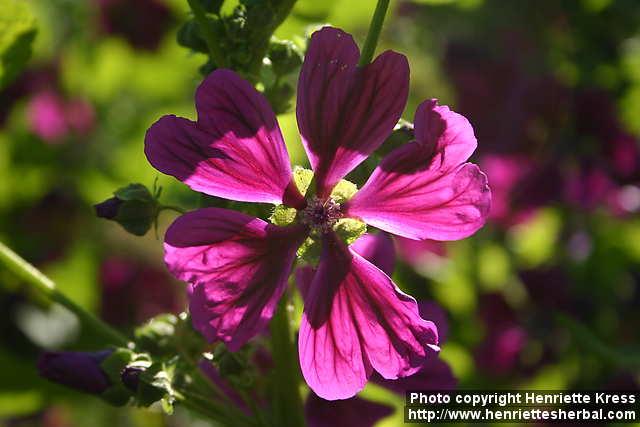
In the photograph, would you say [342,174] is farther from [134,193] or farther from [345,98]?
[134,193]

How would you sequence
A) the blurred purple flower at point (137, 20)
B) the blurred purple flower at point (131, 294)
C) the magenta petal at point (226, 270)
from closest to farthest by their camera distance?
the magenta petal at point (226, 270) → the blurred purple flower at point (131, 294) → the blurred purple flower at point (137, 20)

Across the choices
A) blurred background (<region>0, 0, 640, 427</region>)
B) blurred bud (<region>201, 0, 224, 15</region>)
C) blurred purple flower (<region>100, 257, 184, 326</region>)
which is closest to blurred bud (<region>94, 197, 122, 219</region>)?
blurred bud (<region>201, 0, 224, 15</region>)

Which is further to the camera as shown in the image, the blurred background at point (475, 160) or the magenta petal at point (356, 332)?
the blurred background at point (475, 160)

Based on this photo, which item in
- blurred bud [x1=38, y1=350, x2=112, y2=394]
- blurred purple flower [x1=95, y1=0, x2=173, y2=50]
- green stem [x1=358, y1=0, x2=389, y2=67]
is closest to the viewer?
green stem [x1=358, y1=0, x2=389, y2=67]

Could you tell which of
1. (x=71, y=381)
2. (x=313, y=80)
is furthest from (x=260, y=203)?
(x=71, y=381)

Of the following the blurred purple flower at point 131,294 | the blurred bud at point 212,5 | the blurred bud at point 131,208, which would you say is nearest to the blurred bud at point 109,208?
the blurred bud at point 131,208

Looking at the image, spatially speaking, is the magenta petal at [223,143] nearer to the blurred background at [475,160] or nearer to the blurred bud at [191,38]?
the blurred bud at [191,38]

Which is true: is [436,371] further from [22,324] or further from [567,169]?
[22,324]

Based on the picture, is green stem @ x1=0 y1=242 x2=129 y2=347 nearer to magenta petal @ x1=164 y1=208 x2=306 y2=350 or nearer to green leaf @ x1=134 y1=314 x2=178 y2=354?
green leaf @ x1=134 y1=314 x2=178 y2=354

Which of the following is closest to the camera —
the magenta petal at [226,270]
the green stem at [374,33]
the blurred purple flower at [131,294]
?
the magenta petal at [226,270]
